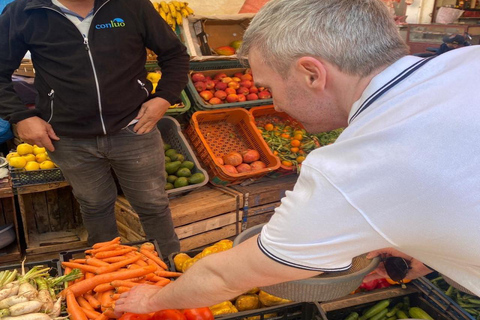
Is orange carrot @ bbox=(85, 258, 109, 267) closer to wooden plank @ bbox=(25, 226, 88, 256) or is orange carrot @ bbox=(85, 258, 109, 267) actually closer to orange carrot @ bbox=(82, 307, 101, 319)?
orange carrot @ bbox=(82, 307, 101, 319)

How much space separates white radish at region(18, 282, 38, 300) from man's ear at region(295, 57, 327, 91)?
4.58ft

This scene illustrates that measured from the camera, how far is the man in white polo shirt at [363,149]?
928mm

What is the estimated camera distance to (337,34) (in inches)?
43.6

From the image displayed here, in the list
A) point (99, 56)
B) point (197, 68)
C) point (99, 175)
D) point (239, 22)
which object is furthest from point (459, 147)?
point (239, 22)

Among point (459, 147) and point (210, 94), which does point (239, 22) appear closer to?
point (210, 94)

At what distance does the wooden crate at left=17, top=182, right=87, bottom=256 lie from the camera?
3.50 metres

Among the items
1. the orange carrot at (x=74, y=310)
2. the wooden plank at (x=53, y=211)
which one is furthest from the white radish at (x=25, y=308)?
the wooden plank at (x=53, y=211)

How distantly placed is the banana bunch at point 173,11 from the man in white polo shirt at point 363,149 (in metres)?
3.66

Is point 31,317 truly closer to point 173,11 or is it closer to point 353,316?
point 353,316

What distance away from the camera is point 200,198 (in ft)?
12.1

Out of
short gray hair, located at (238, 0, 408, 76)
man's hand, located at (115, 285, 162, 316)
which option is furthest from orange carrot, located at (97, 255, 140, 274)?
short gray hair, located at (238, 0, 408, 76)

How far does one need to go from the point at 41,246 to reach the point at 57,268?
1.58 meters

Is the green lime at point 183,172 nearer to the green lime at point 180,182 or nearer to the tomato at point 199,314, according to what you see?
the green lime at point 180,182

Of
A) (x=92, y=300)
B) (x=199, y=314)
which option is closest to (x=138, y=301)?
(x=199, y=314)
